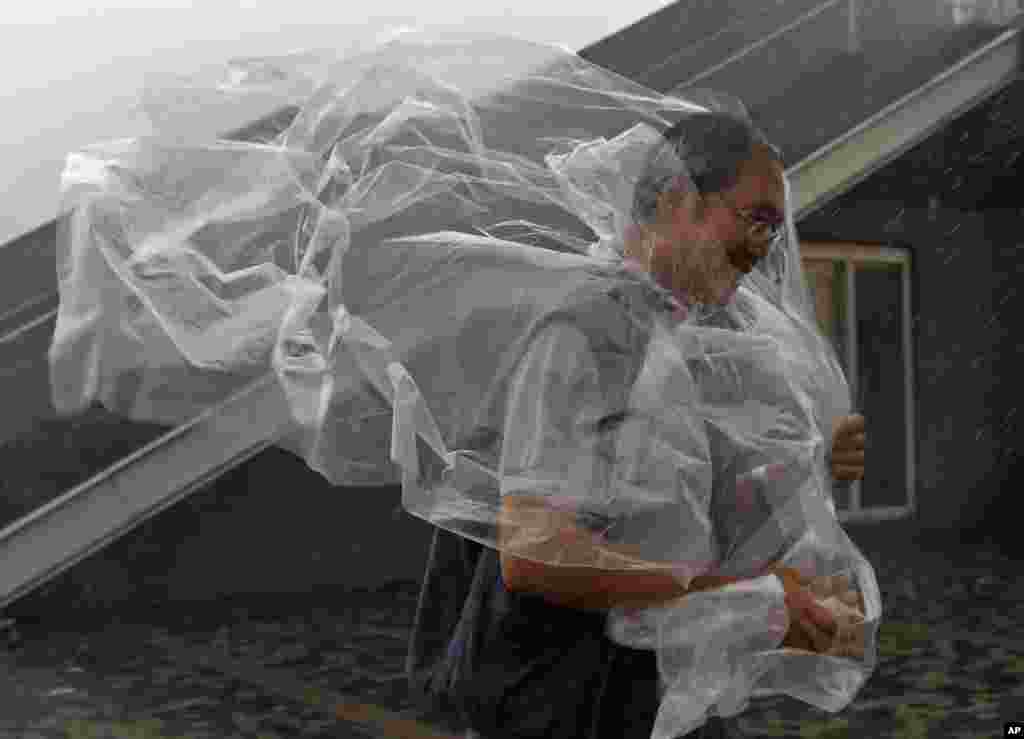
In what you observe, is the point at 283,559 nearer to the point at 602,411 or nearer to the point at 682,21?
the point at 682,21

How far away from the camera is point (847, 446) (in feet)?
6.78

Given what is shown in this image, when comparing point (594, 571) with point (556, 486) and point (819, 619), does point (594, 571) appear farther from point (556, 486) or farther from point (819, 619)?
point (819, 619)

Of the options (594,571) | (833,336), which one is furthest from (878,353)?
(594,571)

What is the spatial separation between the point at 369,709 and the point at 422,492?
4.02 m

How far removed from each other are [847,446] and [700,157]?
481mm

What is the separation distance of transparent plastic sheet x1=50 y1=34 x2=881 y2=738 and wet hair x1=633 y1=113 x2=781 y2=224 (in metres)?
0.03

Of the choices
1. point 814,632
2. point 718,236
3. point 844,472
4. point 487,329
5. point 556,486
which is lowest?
point 814,632

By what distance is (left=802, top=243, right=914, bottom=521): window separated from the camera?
10.4 m

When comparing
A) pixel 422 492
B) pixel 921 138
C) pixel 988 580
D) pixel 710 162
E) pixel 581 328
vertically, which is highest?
pixel 710 162

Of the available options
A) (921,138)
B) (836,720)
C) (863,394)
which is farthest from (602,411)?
(863,394)

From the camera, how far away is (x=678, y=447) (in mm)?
1881

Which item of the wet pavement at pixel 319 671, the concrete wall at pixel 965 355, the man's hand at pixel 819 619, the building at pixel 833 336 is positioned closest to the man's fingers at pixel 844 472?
the man's hand at pixel 819 619

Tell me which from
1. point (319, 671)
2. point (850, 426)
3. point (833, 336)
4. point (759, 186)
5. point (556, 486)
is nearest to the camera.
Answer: point (556, 486)

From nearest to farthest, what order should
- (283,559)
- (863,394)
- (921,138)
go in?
(921,138)
(283,559)
(863,394)
